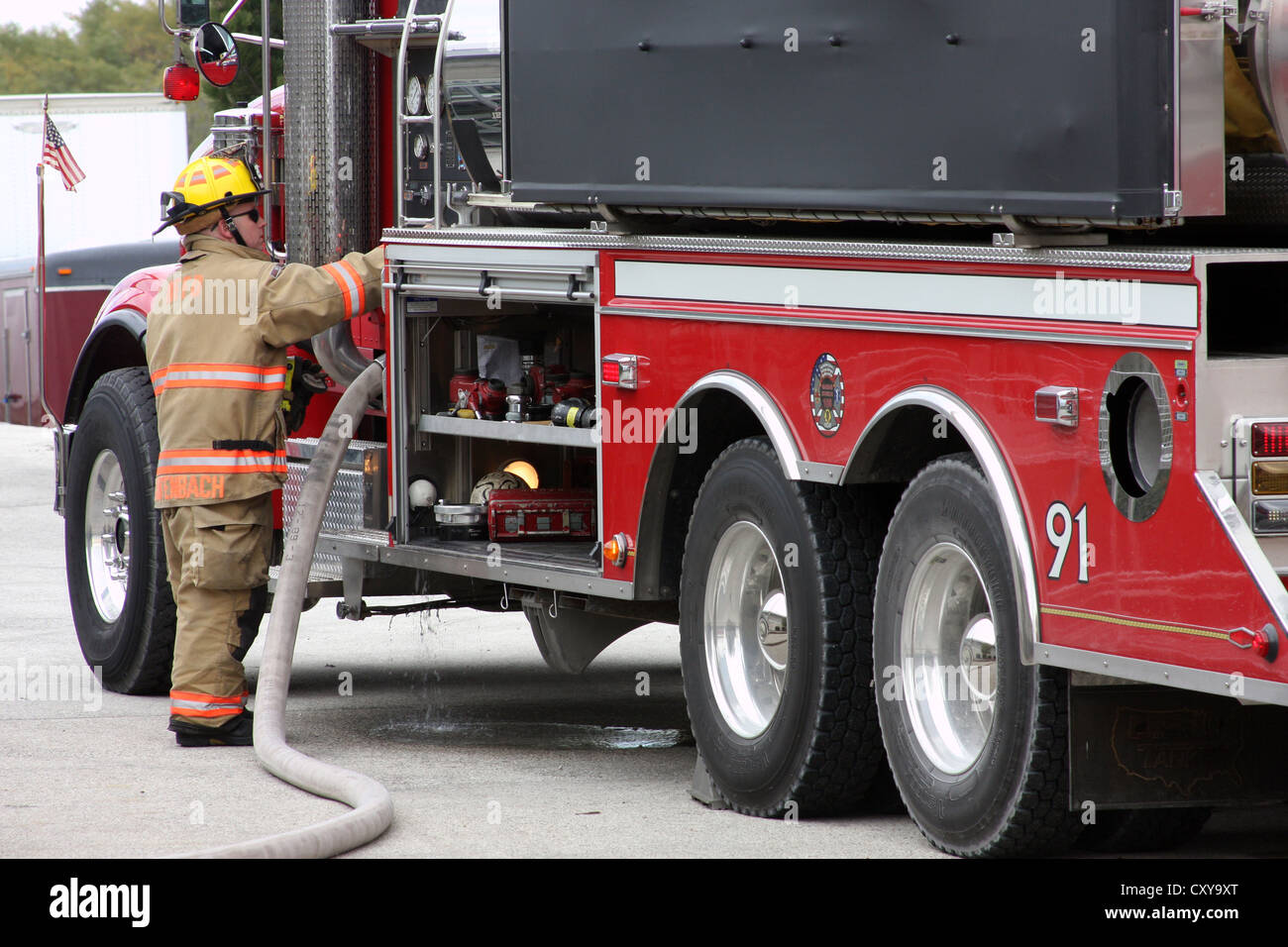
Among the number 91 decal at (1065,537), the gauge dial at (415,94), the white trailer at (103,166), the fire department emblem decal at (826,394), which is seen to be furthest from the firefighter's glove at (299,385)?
the white trailer at (103,166)

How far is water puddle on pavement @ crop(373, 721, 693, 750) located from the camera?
24.9 feet

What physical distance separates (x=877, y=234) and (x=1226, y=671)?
6.16ft

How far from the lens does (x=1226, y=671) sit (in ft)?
14.4

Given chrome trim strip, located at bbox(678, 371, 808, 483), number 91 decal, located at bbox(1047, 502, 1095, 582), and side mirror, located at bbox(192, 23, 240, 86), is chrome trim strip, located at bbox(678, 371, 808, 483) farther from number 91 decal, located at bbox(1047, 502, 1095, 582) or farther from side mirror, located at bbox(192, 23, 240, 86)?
side mirror, located at bbox(192, 23, 240, 86)

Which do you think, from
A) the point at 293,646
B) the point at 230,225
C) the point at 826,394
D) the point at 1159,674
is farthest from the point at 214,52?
the point at 1159,674

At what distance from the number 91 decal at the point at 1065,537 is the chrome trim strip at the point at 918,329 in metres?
0.39

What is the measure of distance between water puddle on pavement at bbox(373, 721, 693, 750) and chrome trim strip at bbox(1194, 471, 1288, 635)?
3467 mm

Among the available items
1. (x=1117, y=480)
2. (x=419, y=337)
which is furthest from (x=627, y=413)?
(x=1117, y=480)

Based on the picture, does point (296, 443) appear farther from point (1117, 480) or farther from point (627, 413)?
point (1117, 480)

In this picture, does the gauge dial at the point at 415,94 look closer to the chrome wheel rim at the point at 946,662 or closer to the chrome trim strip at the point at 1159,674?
the chrome wheel rim at the point at 946,662

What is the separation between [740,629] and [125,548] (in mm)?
3462

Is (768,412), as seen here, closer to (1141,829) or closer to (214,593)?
(1141,829)

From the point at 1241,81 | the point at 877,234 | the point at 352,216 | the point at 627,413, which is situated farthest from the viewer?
the point at 352,216

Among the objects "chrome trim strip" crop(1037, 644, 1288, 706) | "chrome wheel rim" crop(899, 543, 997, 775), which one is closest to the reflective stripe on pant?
"chrome wheel rim" crop(899, 543, 997, 775)
